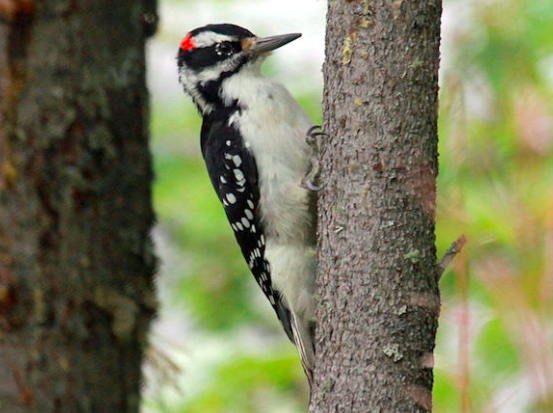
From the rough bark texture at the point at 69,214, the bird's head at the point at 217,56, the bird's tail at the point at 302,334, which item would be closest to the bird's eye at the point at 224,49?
the bird's head at the point at 217,56

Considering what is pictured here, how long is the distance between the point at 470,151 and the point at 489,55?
1.92 meters

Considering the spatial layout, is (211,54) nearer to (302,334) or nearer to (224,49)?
(224,49)

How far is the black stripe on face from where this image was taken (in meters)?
3.82

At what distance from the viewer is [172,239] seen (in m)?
6.14

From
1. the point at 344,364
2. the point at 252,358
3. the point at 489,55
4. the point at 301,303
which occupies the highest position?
the point at 489,55

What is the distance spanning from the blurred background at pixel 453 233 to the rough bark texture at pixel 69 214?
0.41 m

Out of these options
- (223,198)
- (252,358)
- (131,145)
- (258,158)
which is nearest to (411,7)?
(258,158)

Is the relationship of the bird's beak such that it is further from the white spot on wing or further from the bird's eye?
the white spot on wing

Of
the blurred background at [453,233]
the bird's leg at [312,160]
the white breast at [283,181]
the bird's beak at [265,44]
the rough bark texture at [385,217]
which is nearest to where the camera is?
the blurred background at [453,233]

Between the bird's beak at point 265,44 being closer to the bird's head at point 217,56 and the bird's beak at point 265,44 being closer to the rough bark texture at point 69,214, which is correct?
the bird's head at point 217,56

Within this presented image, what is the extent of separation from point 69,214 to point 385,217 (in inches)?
76.7

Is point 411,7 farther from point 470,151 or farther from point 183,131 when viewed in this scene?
point 183,131

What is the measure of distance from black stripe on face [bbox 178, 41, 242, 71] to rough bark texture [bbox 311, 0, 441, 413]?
1.51 metres

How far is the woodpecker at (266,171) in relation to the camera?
11.1 feet
